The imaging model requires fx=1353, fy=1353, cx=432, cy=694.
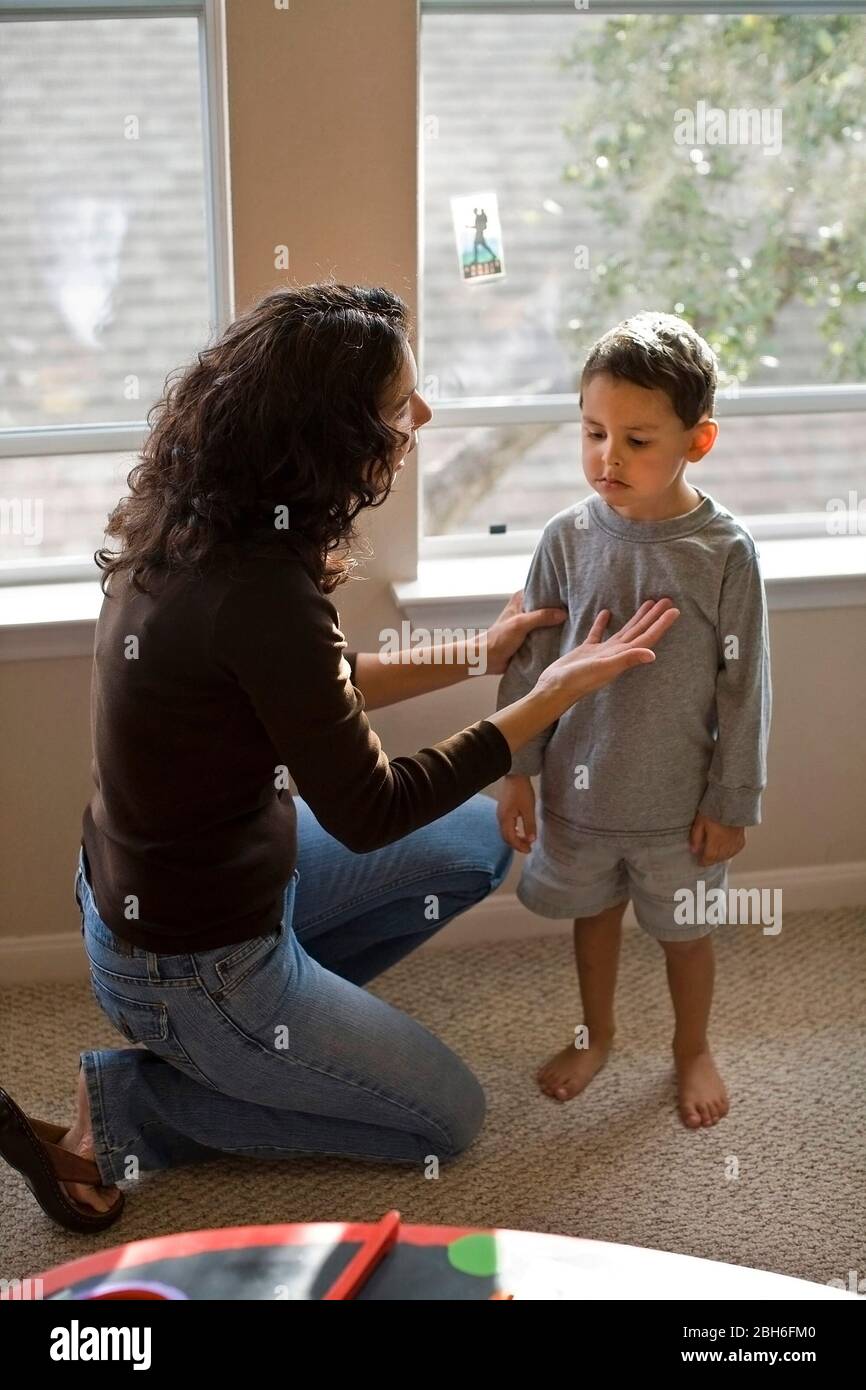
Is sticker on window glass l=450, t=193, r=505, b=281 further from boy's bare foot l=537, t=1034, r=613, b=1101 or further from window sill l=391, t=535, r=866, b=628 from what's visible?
boy's bare foot l=537, t=1034, r=613, b=1101

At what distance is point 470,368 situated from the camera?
2.18 metres

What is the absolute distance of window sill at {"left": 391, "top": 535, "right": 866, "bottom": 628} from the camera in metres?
2.10

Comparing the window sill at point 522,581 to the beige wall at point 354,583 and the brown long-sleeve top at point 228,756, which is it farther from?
the brown long-sleeve top at point 228,756

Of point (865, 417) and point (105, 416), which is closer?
point (105, 416)

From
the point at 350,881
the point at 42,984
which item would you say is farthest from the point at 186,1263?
the point at 42,984

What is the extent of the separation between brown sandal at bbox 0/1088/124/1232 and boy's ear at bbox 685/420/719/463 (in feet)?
3.67

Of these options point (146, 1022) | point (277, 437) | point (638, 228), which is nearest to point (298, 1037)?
point (146, 1022)

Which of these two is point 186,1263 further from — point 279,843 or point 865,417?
point 865,417

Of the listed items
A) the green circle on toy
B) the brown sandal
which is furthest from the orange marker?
the brown sandal

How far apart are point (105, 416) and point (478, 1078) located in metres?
1.16

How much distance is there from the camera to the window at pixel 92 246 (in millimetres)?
1900

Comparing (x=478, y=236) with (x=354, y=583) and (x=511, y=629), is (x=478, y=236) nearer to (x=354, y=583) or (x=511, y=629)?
(x=354, y=583)

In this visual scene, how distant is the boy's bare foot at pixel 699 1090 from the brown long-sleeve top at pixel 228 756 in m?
0.62

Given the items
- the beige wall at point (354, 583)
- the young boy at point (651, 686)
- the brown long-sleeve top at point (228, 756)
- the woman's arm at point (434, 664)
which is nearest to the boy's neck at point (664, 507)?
the young boy at point (651, 686)
